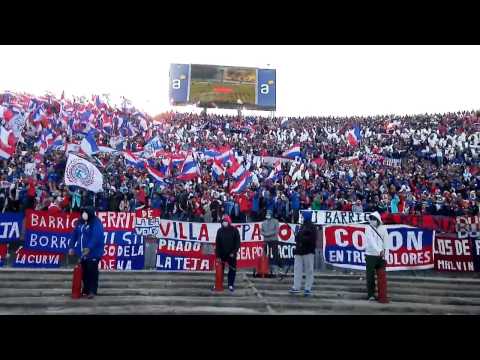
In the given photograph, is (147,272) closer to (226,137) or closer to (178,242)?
(178,242)

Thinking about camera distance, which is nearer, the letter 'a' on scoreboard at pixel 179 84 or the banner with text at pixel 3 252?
the banner with text at pixel 3 252

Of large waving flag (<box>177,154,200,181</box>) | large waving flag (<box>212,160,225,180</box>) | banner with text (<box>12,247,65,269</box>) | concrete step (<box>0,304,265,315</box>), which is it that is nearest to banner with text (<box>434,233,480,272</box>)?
concrete step (<box>0,304,265,315</box>)

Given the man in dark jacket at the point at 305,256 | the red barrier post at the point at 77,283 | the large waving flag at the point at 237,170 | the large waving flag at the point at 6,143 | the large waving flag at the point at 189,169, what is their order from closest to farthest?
the red barrier post at the point at 77,283, the man in dark jacket at the point at 305,256, the large waving flag at the point at 6,143, the large waving flag at the point at 189,169, the large waving flag at the point at 237,170

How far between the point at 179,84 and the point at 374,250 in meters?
38.2

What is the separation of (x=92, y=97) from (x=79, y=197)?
15.9 m

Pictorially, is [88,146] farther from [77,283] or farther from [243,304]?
[243,304]

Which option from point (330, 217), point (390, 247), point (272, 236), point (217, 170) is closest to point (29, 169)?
point (217, 170)

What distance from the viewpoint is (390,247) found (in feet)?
37.1

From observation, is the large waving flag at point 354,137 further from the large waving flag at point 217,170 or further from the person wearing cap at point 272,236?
the person wearing cap at point 272,236

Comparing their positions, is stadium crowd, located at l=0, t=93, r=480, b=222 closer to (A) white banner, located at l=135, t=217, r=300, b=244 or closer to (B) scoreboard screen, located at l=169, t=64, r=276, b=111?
(A) white banner, located at l=135, t=217, r=300, b=244

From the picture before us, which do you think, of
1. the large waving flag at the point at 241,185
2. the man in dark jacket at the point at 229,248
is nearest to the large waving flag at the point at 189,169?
the large waving flag at the point at 241,185

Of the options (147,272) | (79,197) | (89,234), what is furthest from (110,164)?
(89,234)

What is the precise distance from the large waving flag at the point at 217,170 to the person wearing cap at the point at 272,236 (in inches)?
286

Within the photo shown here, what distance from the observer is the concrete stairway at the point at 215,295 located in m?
7.92
